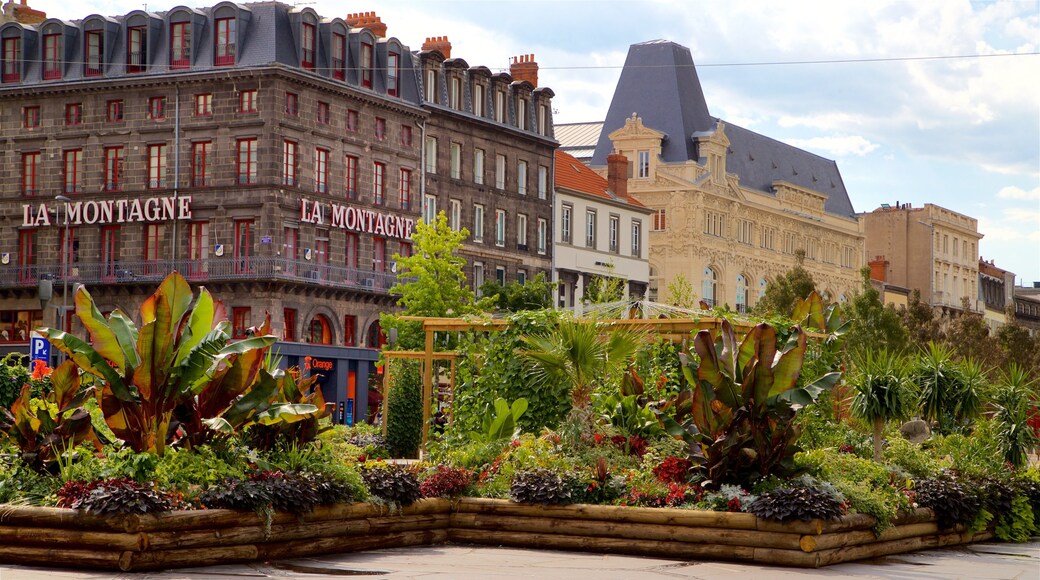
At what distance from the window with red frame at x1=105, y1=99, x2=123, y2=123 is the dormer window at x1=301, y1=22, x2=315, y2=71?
705cm

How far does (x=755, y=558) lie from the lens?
17.1 m

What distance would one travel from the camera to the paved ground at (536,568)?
1487cm

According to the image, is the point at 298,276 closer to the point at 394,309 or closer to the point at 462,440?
the point at 394,309

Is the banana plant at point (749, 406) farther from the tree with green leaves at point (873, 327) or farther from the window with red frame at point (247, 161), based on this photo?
the window with red frame at point (247, 161)

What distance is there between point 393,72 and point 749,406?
44.1 metres

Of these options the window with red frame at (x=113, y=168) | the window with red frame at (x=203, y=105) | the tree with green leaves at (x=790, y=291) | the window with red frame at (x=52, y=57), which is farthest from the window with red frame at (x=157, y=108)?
the tree with green leaves at (x=790, y=291)

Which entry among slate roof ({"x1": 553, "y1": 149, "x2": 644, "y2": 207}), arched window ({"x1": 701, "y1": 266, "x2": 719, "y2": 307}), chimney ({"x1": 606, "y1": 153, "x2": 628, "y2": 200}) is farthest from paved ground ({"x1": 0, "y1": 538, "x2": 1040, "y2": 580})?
arched window ({"x1": 701, "y1": 266, "x2": 719, "y2": 307})

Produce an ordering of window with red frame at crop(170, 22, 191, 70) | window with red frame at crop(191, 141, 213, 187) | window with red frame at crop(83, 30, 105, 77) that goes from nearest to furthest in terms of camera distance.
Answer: window with red frame at crop(191, 141, 213, 187), window with red frame at crop(170, 22, 191, 70), window with red frame at crop(83, 30, 105, 77)

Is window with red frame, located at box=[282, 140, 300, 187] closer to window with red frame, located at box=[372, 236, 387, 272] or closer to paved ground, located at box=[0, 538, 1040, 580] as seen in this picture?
window with red frame, located at box=[372, 236, 387, 272]

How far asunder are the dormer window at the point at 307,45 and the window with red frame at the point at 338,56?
937 mm

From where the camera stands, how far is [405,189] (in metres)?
61.3

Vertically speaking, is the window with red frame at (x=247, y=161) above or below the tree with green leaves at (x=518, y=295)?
above

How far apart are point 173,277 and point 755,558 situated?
7194mm

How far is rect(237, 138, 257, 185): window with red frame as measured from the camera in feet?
180
